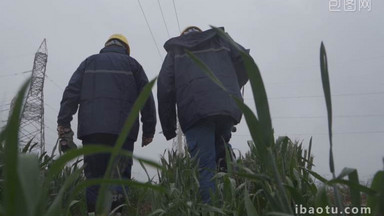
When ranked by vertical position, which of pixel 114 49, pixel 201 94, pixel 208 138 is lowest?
pixel 208 138

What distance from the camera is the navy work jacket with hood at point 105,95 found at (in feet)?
10.3

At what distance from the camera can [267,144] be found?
0.56m

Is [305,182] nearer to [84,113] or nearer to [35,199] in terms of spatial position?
[35,199]

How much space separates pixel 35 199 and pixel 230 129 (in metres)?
2.57

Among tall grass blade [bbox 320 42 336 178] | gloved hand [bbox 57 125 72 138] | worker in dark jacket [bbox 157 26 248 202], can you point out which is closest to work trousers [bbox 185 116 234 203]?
worker in dark jacket [bbox 157 26 248 202]

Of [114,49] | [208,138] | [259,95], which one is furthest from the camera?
Answer: [114,49]

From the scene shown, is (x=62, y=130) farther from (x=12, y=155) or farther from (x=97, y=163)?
(x=12, y=155)

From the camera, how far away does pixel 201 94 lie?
278cm

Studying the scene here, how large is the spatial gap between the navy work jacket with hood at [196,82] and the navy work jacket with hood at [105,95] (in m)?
0.36

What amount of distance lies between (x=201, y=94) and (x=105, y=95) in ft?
2.87

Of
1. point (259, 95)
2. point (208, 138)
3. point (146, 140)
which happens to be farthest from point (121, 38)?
point (259, 95)

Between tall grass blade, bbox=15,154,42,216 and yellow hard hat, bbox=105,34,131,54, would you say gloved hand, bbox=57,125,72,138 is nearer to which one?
yellow hard hat, bbox=105,34,131,54

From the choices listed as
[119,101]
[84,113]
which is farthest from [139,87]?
[84,113]

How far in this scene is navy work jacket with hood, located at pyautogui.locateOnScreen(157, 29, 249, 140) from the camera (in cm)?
276
